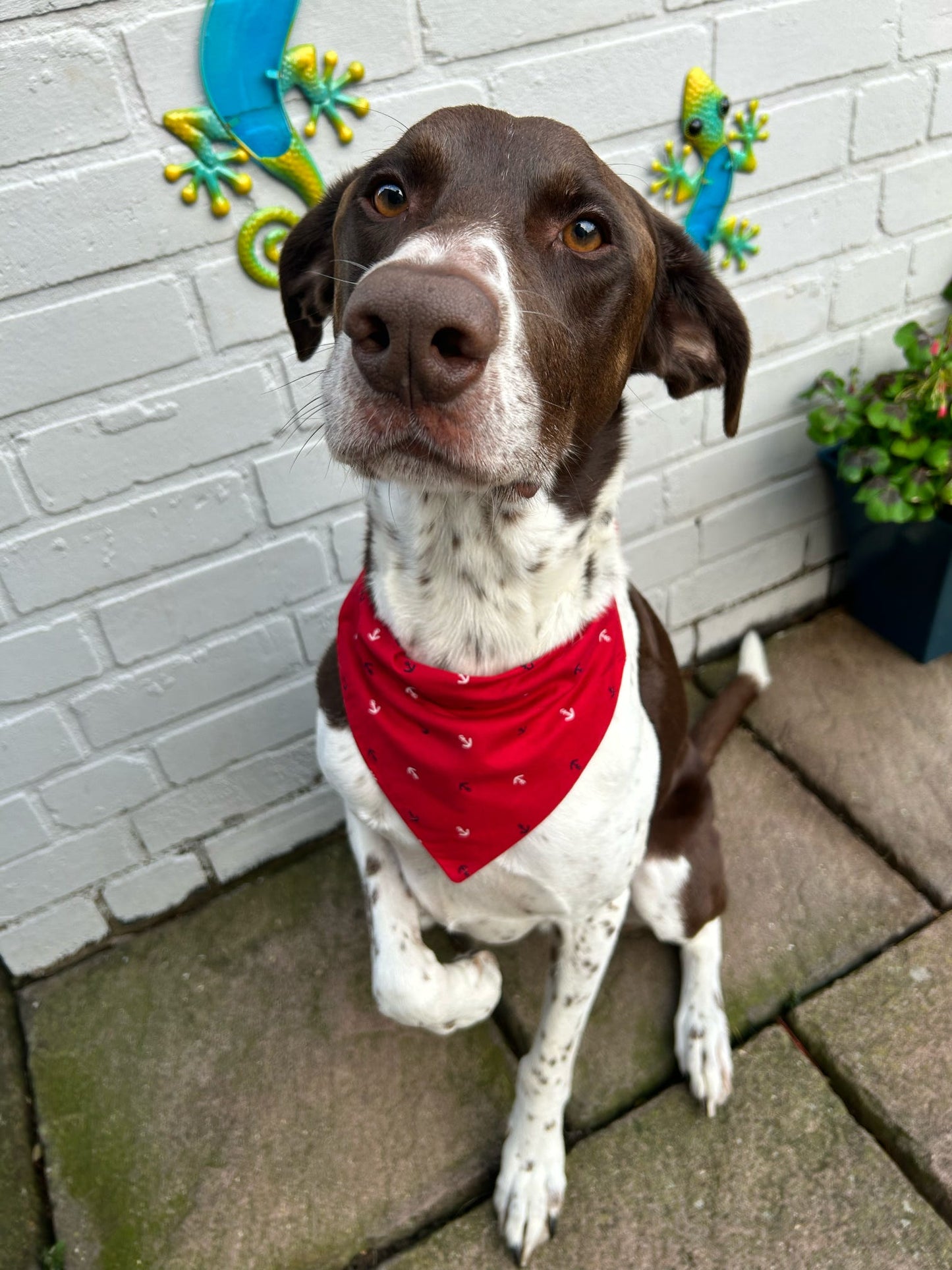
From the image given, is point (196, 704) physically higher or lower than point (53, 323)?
lower

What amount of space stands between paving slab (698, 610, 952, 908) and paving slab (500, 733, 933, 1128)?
100 millimetres

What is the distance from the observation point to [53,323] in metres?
1.77

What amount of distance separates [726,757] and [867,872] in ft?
1.79

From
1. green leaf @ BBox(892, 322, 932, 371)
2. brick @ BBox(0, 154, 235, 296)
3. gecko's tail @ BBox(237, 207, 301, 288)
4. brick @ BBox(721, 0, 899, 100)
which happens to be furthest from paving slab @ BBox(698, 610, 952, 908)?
brick @ BBox(0, 154, 235, 296)

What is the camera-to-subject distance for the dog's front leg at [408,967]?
1.71 metres

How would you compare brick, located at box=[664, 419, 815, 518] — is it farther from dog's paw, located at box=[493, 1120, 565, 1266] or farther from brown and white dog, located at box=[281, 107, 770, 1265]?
dog's paw, located at box=[493, 1120, 565, 1266]

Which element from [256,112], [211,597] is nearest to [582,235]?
[256,112]

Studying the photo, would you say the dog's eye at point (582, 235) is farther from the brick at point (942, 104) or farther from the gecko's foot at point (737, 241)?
the brick at point (942, 104)

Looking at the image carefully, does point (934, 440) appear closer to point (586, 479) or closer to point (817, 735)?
point (817, 735)

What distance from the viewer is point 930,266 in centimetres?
287

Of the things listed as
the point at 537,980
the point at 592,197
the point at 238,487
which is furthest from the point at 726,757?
the point at 592,197

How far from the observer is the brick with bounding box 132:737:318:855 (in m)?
2.42

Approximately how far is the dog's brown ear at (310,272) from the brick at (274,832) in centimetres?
139

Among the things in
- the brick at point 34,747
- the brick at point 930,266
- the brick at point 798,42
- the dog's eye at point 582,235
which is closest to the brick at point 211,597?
the brick at point 34,747
